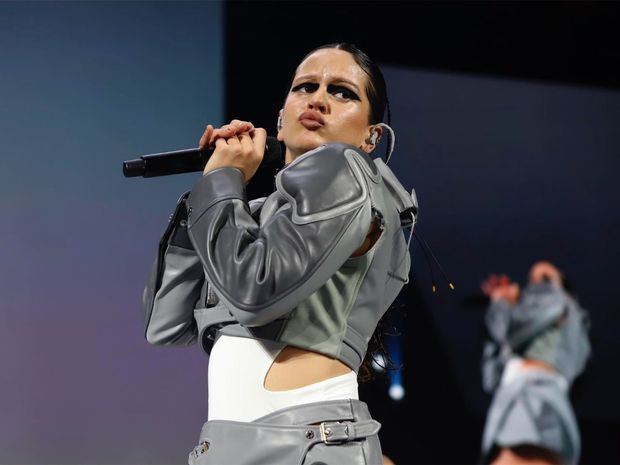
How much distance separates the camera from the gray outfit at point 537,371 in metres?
3.09

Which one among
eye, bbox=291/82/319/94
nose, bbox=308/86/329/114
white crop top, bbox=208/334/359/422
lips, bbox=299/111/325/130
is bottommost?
white crop top, bbox=208/334/359/422

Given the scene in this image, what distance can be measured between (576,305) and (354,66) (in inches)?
81.5

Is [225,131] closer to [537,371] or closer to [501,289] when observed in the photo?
[501,289]

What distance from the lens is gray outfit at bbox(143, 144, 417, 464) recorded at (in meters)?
1.05

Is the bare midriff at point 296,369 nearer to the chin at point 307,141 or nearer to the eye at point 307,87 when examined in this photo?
the chin at point 307,141

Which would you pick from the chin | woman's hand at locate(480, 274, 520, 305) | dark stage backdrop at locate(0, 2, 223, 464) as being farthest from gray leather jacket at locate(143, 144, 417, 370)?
woman's hand at locate(480, 274, 520, 305)

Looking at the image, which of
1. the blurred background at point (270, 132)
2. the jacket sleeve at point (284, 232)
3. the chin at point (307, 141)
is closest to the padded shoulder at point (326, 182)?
the jacket sleeve at point (284, 232)

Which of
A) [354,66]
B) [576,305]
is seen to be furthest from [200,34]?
[576,305]

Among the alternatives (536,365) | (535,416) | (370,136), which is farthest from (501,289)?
(370,136)

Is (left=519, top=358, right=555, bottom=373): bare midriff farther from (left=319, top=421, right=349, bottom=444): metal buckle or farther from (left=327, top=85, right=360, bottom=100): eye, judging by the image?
(left=319, top=421, right=349, bottom=444): metal buckle

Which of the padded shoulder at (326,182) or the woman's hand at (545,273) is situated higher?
the padded shoulder at (326,182)

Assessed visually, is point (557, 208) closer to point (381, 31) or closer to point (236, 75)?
point (381, 31)

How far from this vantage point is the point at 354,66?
139cm

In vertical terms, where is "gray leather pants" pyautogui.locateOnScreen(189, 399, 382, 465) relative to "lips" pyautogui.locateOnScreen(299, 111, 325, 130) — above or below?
below
